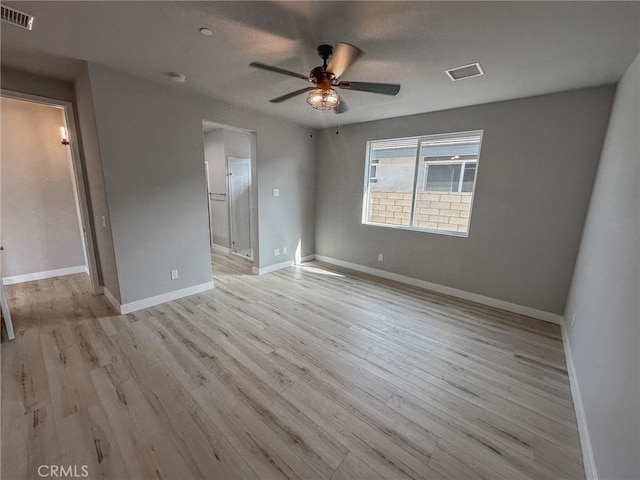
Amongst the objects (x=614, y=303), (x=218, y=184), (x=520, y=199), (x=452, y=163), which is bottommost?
(x=614, y=303)

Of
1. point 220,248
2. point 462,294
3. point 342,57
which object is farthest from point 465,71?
point 220,248

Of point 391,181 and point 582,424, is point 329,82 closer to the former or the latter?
point 391,181

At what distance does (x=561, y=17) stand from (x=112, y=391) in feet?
12.7

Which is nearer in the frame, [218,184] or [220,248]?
[218,184]

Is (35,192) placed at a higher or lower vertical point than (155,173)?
lower

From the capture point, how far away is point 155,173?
2.92 meters

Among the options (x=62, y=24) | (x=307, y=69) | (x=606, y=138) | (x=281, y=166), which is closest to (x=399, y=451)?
(x=307, y=69)

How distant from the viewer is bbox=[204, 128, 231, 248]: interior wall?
203 inches

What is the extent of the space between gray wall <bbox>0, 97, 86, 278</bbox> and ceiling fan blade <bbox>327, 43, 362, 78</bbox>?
14.0 ft

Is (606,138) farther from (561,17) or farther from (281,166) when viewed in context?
(281,166)

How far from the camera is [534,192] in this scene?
2957 millimetres

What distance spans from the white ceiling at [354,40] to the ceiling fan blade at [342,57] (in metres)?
0.16

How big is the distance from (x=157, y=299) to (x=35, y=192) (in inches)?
103

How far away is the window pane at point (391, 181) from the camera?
401cm
